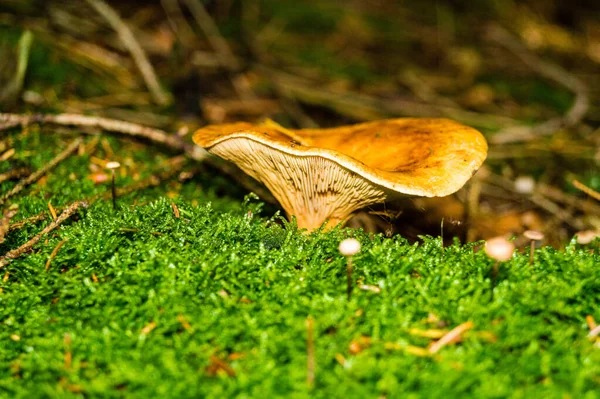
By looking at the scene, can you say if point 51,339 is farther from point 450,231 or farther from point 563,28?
point 563,28

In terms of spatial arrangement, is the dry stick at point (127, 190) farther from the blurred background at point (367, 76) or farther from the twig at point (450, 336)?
the twig at point (450, 336)

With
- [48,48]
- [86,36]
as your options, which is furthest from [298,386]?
[86,36]

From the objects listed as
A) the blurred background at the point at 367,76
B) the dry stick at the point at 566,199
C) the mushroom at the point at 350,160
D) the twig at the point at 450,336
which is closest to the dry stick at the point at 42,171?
the blurred background at the point at 367,76

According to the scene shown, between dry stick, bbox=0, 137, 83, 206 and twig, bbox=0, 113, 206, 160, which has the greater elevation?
twig, bbox=0, 113, 206, 160

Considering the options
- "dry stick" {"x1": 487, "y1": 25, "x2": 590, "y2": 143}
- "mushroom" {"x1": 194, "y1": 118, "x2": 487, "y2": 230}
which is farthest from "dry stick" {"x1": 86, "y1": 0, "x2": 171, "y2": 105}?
"dry stick" {"x1": 487, "y1": 25, "x2": 590, "y2": 143}

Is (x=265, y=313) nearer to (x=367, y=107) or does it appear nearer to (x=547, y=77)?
(x=367, y=107)

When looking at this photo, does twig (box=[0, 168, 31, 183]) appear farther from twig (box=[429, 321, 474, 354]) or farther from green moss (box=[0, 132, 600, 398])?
twig (box=[429, 321, 474, 354])
